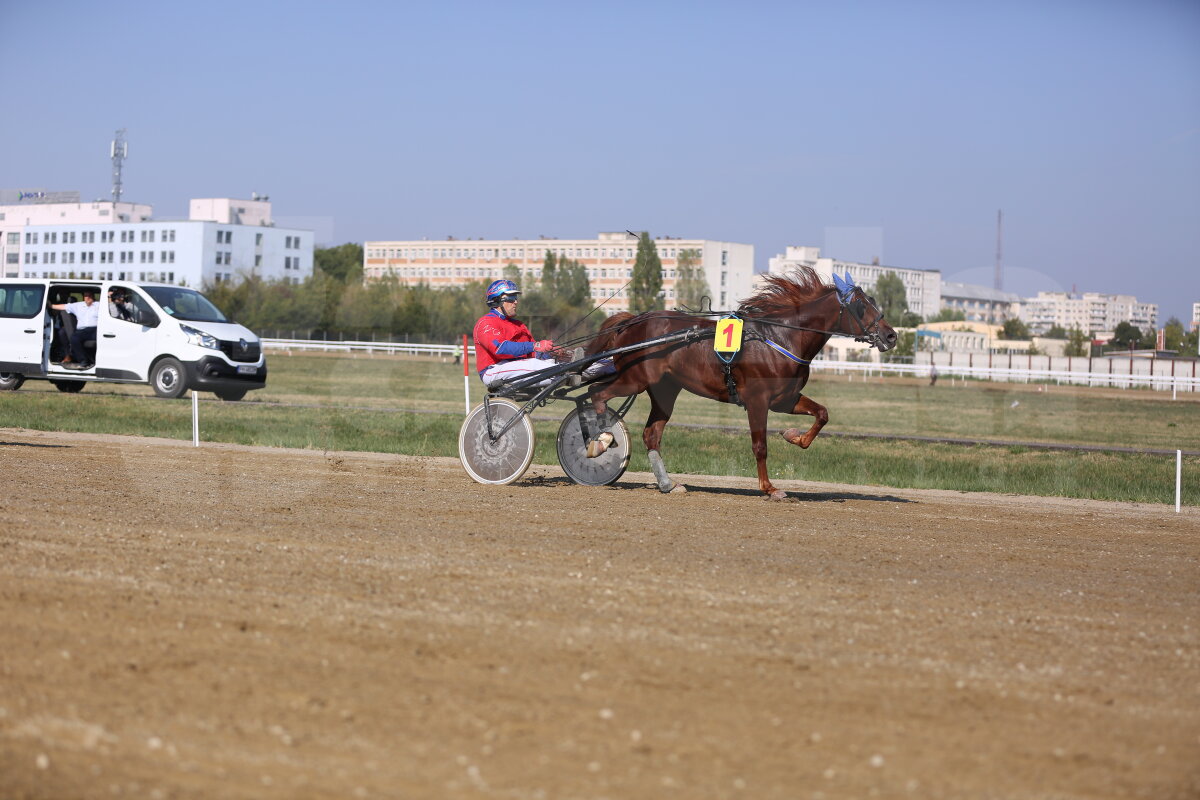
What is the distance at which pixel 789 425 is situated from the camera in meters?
26.6

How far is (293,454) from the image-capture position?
1669 cm

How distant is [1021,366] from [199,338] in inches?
1798

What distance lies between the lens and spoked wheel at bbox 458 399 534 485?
1288 centimetres

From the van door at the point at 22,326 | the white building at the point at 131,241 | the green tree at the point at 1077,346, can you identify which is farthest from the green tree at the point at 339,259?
the van door at the point at 22,326

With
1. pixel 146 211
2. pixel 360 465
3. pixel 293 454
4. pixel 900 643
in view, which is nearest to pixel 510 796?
pixel 900 643

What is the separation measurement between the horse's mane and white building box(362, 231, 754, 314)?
102716 mm

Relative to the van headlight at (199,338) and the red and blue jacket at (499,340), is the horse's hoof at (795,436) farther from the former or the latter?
the van headlight at (199,338)

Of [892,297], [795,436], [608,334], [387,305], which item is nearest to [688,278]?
[387,305]

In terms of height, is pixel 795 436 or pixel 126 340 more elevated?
pixel 126 340

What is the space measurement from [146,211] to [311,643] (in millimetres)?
126951

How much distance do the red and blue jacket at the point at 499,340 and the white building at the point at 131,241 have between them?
106111 millimetres

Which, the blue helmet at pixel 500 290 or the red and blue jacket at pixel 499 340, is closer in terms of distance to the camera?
the blue helmet at pixel 500 290

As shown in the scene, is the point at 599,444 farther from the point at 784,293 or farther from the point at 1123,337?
the point at 1123,337

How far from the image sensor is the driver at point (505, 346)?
42.4 ft
